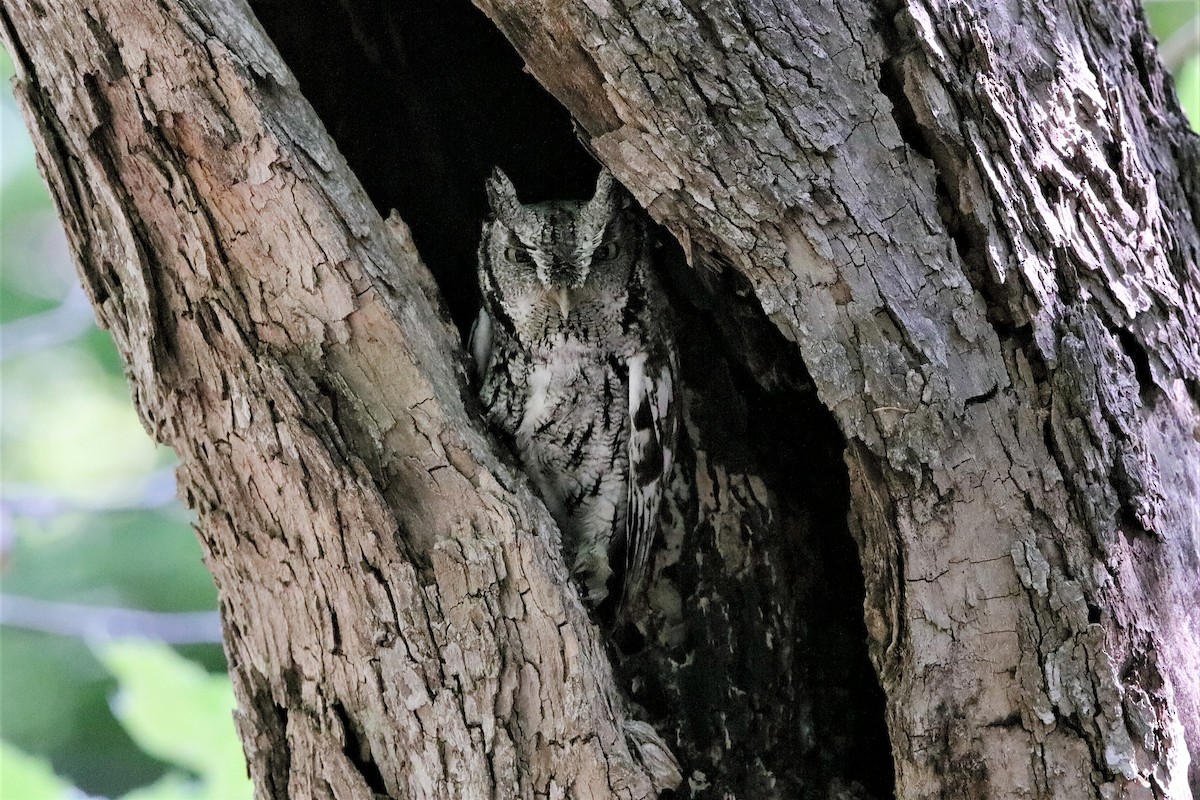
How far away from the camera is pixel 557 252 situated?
1739mm

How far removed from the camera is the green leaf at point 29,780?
8.24ft

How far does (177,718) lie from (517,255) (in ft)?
5.92

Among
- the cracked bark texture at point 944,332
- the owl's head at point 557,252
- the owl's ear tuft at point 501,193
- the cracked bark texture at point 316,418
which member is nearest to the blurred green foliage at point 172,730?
the cracked bark texture at point 316,418

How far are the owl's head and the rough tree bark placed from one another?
0.28 metres

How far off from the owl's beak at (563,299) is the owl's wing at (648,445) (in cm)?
18

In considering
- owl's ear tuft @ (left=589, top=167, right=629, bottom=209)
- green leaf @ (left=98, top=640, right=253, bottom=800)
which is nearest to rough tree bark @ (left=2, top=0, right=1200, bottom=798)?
owl's ear tuft @ (left=589, top=167, right=629, bottom=209)

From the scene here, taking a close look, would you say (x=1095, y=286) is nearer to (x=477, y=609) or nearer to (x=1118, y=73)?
(x=1118, y=73)

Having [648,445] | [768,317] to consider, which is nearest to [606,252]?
[648,445]

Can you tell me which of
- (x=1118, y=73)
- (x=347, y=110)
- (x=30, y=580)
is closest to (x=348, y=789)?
(x=347, y=110)

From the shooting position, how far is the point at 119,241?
1.38m

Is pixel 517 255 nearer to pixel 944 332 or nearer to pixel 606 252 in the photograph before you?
pixel 606 252

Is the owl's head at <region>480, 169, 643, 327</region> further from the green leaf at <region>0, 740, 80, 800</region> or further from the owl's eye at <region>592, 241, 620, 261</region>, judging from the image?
Answer: the green leaf at <region>0, 740, 80, 800</region>

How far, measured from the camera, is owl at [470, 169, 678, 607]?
175 cm

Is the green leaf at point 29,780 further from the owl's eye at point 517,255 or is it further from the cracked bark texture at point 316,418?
the owl's eye at point 517,255
